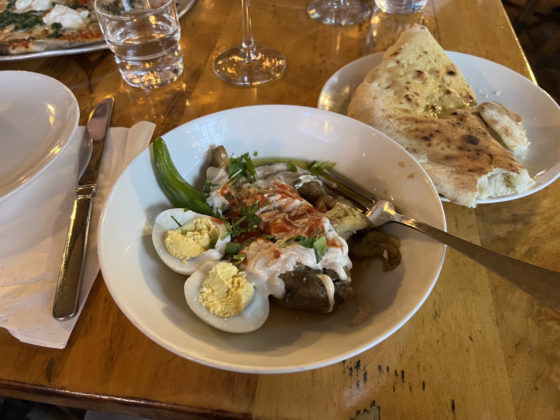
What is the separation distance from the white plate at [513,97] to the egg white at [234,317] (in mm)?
693

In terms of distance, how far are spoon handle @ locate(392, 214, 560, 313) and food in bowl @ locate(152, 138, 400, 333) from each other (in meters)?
0.12

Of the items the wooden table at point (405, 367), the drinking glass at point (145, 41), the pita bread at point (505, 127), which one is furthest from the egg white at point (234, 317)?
the drinking glass at point (145, 41)

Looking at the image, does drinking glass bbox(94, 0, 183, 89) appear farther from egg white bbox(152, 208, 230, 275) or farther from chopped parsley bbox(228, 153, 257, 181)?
egg white bbox(152, 208, 230, 275)

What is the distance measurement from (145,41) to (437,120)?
105cm

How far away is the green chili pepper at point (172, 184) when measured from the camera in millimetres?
896

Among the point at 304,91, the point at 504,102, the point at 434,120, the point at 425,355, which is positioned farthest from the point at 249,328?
Answer: the point at 504,102

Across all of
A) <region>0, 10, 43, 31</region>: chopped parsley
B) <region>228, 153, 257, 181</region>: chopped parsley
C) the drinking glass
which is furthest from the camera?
<region>0, 10, 43, 31</region>: chopped parsley

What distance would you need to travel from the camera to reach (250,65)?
5.02 ft

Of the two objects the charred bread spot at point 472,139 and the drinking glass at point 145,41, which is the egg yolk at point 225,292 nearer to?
the charred bread spot at point 472,139

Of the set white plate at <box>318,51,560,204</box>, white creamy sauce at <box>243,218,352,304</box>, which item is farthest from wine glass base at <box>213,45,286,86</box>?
white creamy sauce at <box>243,218,352,304</box>

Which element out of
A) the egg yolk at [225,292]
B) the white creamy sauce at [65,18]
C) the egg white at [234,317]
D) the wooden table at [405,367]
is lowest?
the wooden table at [405,367]

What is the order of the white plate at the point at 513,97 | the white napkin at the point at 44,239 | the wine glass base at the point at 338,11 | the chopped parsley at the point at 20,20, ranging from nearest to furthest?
the white napkin at the point at 44,239 < the white plate at the point at 513,97 < the chopped parsley at the point at 20,20 < the wine glass base at the point at 338,11

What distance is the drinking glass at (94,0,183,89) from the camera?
1.41 m

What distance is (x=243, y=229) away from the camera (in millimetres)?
886
